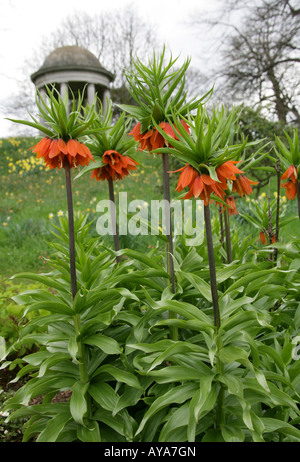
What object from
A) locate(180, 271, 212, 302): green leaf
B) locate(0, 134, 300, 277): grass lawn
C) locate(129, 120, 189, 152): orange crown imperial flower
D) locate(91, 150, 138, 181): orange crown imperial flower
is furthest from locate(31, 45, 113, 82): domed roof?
locate(180, 271, 212, 302): green leaf

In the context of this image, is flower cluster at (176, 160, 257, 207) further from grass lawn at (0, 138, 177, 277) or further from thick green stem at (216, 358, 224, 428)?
grass lawn at (0, 138, 177, 277)

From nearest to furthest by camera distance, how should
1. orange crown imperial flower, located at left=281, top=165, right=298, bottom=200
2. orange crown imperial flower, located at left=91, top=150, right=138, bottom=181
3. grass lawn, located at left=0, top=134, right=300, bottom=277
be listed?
orange crown imperial flower, located at left=91, top=150, right=138, bottom=181 < orange crown imperial flower, located at left=281, top=165, right=298, bottom=200 < grass lawn, located at left=0, top=134, right=300, bottom=277

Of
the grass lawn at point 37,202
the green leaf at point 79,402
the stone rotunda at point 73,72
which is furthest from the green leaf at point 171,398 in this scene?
the stone rotunda at point 73,72

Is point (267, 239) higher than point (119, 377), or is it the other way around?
point (267, 239)

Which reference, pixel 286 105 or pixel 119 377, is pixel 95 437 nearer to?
pixel 119 377

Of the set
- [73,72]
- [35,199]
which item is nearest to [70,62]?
[73,72]

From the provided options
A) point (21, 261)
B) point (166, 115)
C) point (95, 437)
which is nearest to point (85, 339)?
point (95, 437)

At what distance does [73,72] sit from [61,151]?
50.1 feet

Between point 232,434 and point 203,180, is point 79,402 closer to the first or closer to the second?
point 232,434

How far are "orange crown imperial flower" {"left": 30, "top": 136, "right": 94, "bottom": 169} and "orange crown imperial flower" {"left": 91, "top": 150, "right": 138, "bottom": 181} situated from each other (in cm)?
22

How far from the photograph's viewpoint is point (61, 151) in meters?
1.52

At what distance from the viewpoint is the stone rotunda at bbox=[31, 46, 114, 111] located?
50.7ft
